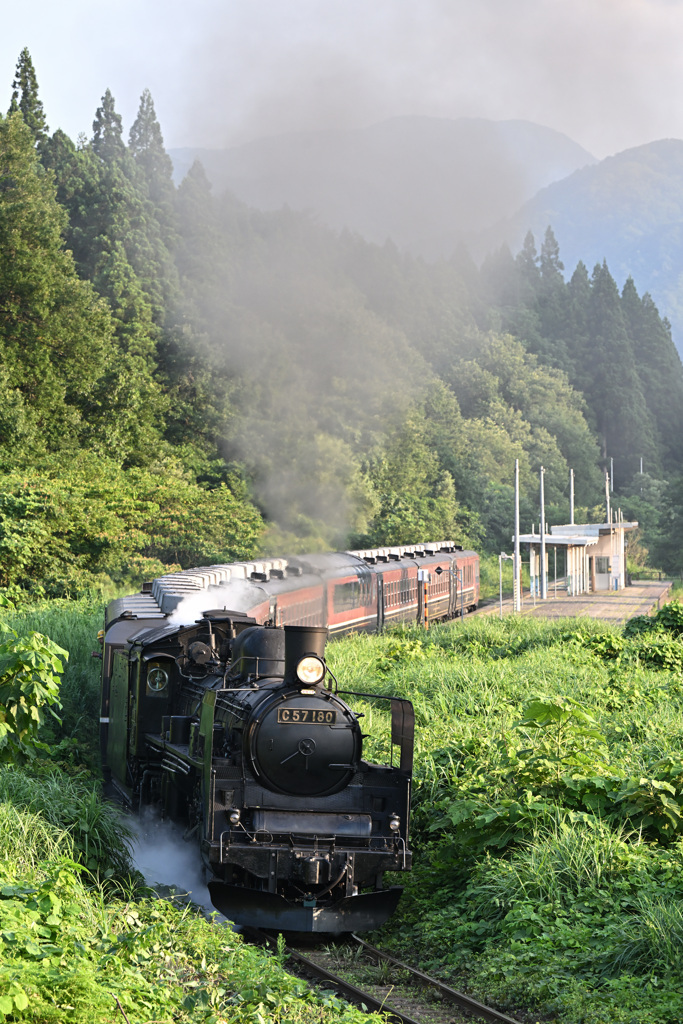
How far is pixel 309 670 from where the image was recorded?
25.0 feet

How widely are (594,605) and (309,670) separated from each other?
1091 inches

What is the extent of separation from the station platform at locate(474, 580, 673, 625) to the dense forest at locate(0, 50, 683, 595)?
573 centimetres

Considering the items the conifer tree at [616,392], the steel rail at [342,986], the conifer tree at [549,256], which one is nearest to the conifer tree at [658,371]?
the conifer tree at [616,392]

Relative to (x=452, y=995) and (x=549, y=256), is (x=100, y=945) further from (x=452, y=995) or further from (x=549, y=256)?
(x=549, y=256)

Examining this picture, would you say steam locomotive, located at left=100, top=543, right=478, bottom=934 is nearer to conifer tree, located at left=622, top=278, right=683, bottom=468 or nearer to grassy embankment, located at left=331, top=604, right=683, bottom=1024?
grassy embankment, located at left=331, top=604, right=683, bottom=1024

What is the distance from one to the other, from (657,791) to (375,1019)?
147 inches

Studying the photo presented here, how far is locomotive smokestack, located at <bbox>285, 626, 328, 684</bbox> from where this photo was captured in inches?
296

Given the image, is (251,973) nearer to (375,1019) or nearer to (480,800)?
(375,1019)

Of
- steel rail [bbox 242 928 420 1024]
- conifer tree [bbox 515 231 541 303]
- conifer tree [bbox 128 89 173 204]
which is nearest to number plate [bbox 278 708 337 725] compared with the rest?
steel rail [bbox 242 928 420 1024]

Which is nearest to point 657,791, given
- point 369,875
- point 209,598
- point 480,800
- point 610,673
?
point 480,800

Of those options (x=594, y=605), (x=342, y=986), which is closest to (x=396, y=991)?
(x=342, y=986)

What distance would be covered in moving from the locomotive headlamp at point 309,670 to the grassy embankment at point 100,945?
1.95 metres

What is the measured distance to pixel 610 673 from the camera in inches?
635

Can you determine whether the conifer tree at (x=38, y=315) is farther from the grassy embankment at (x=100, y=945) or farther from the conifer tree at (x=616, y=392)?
the conifer tree at (x=616, y=392)
